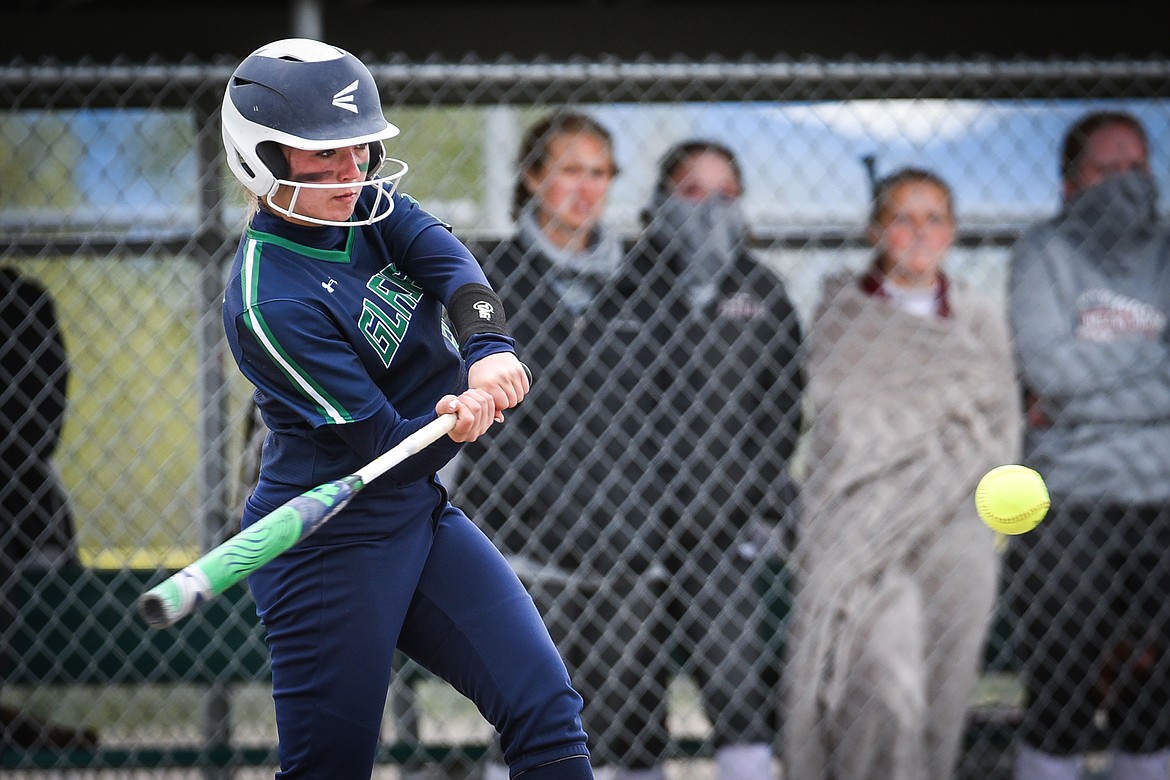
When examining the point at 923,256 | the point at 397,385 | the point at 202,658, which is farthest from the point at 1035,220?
the point at 202,658

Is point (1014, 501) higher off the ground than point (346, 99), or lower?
lower

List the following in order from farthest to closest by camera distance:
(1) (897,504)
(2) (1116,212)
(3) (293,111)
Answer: (2) (1116,212)
(1) (897,504)
(3) (293,111)

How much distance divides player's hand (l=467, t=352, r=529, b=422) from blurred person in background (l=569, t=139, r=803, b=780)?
1.37m

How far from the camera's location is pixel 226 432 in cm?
365

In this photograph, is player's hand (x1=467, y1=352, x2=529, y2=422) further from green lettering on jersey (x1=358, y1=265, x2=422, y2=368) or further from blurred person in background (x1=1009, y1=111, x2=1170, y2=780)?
blurred person in background (x1=1009, y1=111, x2=1170, y2=780)

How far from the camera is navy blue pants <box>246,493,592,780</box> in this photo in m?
2.29

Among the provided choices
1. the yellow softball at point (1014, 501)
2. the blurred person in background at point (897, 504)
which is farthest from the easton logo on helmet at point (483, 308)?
the blurred person in background at point (897, 504)

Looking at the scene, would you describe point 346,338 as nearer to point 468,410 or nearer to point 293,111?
point 468,410

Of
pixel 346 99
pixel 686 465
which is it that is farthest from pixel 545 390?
pixel 346 99

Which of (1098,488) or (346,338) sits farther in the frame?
(1098,488)

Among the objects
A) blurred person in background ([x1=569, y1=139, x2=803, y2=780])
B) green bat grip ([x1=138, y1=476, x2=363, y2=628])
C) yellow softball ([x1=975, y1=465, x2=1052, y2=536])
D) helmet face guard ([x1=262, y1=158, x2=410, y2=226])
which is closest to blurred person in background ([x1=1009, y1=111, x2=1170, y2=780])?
blurred person in background ([x1=569, y1=139, x2=803, y2=780])

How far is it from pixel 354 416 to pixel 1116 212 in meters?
2.80

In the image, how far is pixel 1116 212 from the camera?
396 centimetres

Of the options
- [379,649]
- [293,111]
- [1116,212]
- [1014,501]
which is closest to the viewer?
[293,111]
